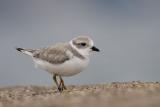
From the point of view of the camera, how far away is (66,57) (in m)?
14.5

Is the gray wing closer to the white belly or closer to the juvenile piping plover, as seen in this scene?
the juvenile piping plover

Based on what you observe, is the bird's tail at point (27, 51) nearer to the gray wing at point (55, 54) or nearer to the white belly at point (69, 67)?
the gray wing at point (55, 54)

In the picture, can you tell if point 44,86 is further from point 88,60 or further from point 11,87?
point 88,60

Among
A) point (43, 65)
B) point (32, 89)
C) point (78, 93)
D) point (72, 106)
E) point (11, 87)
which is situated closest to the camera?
point (72, 106)

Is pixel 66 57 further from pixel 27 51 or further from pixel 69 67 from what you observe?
pixel 27 51

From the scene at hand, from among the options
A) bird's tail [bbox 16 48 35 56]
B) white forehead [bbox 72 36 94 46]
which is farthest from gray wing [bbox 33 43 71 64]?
bird's tail [bbox 16 48 35 56]

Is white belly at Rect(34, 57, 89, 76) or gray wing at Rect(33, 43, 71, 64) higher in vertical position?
gray wing at Rect(33, 43, 71, 64)

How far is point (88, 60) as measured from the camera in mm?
14797

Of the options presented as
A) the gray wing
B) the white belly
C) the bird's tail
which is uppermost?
the bird's tail

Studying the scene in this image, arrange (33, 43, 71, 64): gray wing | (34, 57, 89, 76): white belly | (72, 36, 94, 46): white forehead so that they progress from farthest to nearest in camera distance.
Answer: (72, 36, 94, 46): white forehead
(33, 43, 71, 64): gray wing
(34, 57, 89, 76): white belly

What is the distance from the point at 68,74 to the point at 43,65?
768 mm

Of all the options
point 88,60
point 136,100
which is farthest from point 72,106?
point 88,60

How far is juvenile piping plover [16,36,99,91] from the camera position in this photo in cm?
1440

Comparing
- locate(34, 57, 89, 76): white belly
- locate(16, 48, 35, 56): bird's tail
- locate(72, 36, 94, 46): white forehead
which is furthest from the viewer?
locate(16, 48, 35, 56): bird's tail
